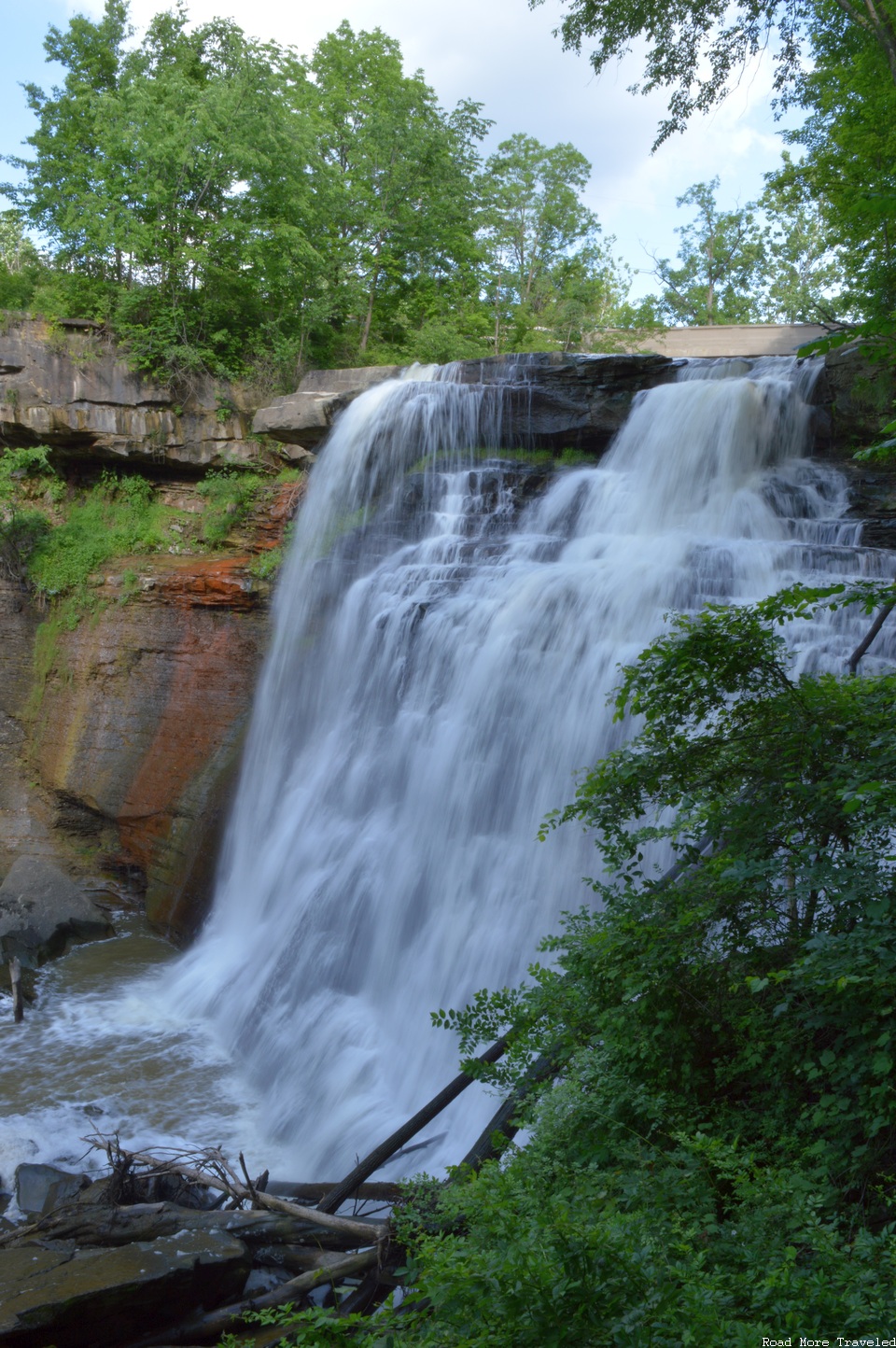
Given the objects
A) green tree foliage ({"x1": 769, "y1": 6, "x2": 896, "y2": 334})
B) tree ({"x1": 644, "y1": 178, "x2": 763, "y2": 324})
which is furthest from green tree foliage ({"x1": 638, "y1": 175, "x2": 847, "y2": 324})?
green tree foliage ({"x1": 769, "y1": 6, "x2": 896, "y2": 334})

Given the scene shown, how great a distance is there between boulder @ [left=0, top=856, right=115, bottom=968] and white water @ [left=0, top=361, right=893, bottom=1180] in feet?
5.38

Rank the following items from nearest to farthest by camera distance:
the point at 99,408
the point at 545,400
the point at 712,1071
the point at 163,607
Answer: the point at 712,1071 → the point at 545,400 → the point at 163,607 → the point at 99,408

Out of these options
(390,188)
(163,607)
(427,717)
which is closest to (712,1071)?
(427,717)

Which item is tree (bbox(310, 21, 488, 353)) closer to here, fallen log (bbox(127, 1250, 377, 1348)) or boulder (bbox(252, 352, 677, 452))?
boulder (bbox(252, 352, 677, 452))

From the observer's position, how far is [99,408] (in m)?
15.8

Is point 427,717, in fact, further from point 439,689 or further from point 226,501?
point 226,501

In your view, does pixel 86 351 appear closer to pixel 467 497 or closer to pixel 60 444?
pixel 60 444

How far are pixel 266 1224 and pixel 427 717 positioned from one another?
5512mm

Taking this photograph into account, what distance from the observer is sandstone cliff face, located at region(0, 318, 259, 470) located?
15656 millimetres

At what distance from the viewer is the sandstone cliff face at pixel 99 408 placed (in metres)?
15.7

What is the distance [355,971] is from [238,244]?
1378 centimetres

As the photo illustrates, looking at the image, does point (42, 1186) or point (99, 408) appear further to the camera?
point (99, 408)

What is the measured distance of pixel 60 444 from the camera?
637 inches

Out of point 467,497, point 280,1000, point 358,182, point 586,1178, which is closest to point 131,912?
point 280,1000
